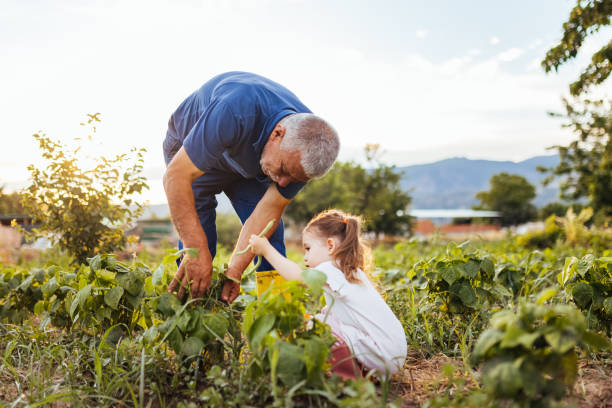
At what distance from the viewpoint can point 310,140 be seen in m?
2.02

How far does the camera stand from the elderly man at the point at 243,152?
200 centimetres

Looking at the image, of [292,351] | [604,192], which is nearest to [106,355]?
[292,351]

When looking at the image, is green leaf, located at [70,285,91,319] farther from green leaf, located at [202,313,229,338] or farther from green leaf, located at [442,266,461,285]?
green leaf, located at [442,266,461,285]

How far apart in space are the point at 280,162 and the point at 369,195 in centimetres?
2861

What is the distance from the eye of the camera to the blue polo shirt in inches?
79.7

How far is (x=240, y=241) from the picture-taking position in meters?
2.32

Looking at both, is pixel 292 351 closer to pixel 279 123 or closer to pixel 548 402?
pixel 548 402

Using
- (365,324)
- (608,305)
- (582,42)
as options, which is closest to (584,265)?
(608,305)

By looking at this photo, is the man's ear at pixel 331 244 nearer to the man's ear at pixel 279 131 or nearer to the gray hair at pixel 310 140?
the gray hair at pixel 310 140

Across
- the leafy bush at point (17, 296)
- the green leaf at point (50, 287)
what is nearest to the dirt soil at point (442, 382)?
the green leaf at point (50, 287)

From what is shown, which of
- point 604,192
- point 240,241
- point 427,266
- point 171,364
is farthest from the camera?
point 604,192

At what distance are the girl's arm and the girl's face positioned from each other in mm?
245

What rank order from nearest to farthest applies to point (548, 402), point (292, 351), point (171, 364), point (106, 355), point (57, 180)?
point (548, 402), point (292, 351), point (171, 364), point (106, 355), point (57, 180)

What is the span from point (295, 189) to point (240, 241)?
1.46 ft
